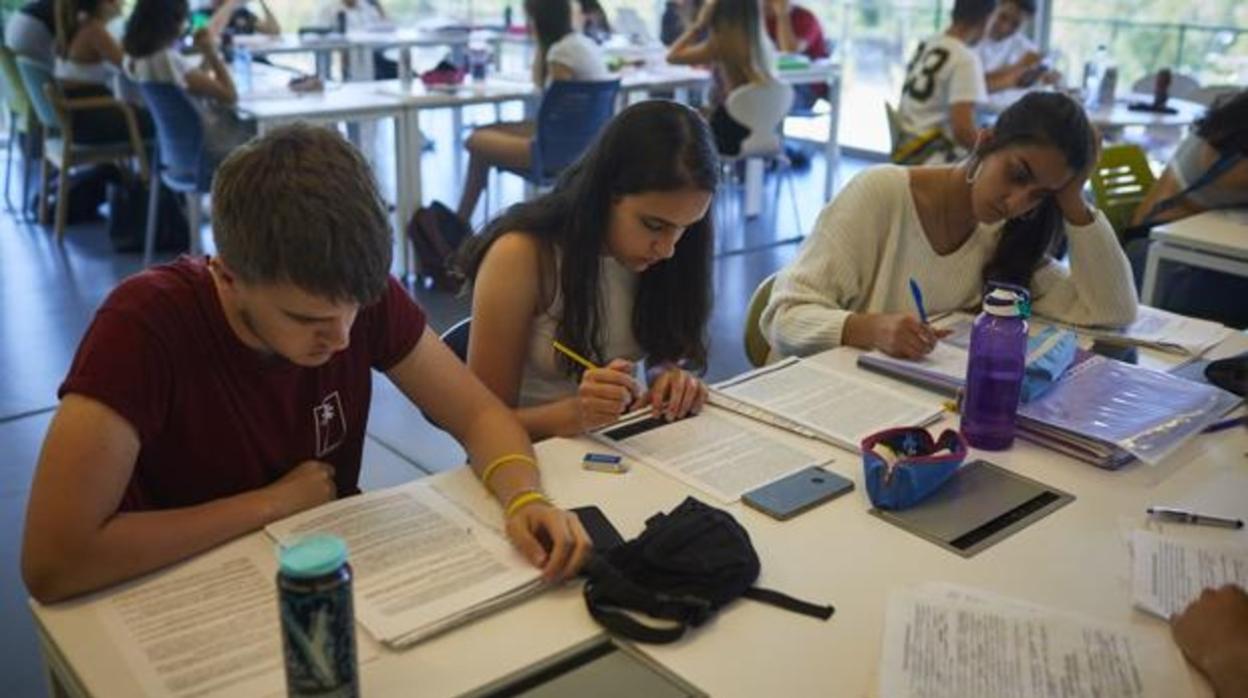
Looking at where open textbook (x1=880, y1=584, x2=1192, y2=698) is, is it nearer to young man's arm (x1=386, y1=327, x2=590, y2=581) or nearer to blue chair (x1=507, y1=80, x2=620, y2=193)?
young man's arm (x1=386, y1=327, x2=590, y2=581)

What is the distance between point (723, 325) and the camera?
14.1ft

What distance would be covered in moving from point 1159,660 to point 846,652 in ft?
1.06

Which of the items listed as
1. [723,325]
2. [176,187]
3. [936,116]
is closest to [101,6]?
[176,187]

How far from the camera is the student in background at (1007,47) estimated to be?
5546mm

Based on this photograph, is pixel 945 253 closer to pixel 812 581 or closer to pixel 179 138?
pixel 812 581

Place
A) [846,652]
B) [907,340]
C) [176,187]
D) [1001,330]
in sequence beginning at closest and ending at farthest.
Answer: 1. [846,652]
2. [1001,330]
3. [907,340]
4. [176,187]

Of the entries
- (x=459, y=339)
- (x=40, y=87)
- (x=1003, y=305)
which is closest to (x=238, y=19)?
(x=40, y=87)

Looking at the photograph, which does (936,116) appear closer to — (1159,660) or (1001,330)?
(1001,330)

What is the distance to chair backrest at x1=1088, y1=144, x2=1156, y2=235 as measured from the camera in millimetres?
3521

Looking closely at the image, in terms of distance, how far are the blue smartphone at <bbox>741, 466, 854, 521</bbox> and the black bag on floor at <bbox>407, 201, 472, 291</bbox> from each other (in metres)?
3.30

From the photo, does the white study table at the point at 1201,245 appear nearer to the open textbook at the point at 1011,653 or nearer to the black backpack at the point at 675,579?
the open textbook at the point at 1011,653

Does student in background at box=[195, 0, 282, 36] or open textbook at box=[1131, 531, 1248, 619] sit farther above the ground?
student in background at box=[195, 0, 282, 36]

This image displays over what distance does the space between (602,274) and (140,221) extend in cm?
402

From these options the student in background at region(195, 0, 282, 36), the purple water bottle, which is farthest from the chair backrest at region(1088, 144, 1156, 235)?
the student in background at region(195, 0, 282, 36)
